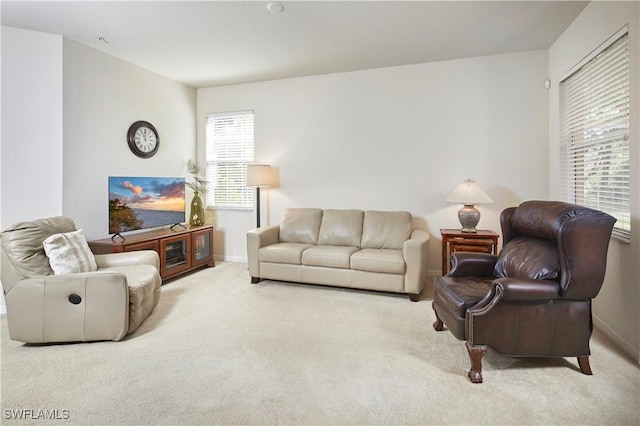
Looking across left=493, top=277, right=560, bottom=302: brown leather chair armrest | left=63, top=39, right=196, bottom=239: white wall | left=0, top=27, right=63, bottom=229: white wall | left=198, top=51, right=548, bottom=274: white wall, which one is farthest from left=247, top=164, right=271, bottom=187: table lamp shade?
left=493, top=277, right=560, bottom=302: brown leather chair armrest

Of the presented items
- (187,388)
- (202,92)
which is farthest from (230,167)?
(187,388)

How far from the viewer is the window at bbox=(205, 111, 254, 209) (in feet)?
17.5

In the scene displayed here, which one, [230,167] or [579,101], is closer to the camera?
[579,101]

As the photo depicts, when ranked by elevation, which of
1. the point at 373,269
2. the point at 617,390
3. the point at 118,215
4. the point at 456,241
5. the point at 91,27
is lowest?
the point at 617,390

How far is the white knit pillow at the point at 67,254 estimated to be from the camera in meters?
2.73

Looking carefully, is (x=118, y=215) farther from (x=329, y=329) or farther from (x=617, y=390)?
(x=617, y=390)

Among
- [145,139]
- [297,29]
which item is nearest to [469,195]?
[297,29]

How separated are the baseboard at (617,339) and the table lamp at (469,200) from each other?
137cm

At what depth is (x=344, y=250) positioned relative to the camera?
4.03 m

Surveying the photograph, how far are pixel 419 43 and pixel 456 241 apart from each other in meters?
2.17

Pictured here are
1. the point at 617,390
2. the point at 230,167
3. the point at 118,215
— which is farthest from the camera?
the point at 230,167

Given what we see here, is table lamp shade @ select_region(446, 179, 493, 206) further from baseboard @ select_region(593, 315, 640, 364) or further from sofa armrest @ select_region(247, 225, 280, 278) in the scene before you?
sofa armrest @ select_region(247, 225, 280, 278)

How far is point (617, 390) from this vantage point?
6.60 ft

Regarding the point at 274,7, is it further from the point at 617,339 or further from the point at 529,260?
the point at 617,339
